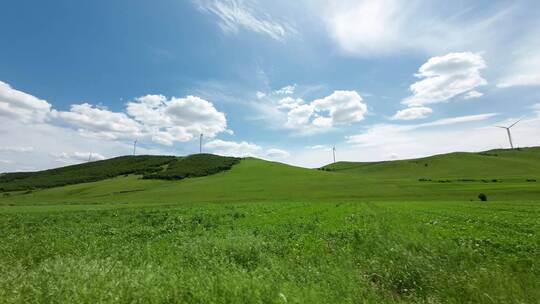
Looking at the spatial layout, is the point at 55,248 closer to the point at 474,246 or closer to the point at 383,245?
the point at 383,245

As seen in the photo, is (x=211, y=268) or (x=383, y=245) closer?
(x=211, y=268)

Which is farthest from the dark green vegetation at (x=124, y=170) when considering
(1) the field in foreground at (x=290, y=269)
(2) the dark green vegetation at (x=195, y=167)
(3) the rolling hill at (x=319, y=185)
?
(1) the field in foreground at (x=290, y=269)

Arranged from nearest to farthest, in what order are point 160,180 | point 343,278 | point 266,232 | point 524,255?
1. point 343,278
2. point 524,255
3. point 266,232
4. point 160,180

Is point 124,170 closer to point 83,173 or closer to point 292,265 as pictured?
point 83,173

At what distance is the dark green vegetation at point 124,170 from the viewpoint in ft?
442

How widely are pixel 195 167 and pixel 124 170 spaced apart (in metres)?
34.0

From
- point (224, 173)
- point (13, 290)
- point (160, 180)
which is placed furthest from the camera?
point (224, 173)

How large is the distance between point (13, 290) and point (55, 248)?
411 inches

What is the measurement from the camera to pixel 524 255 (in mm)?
13602

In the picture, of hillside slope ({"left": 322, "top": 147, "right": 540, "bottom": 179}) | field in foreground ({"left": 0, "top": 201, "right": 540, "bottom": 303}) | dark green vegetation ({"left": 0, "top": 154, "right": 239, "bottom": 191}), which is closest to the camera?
field in foreground ({"left": 0, "top": 201, "right": 540, "bottom": 303})

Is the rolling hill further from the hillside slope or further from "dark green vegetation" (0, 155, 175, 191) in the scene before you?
"dark green vegetation" (0, 155, 175, 191)

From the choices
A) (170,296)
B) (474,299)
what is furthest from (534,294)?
(170,296)

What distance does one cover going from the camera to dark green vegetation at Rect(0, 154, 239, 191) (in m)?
→ 135

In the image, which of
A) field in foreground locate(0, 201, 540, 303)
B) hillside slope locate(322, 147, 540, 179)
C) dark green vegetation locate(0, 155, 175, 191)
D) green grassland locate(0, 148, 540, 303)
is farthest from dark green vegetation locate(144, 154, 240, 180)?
field in foreground locate(0, 201, 540, 303)
